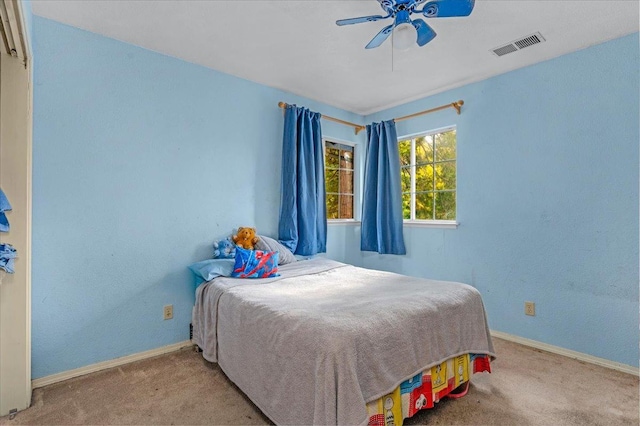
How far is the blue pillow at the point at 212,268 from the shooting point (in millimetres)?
2432

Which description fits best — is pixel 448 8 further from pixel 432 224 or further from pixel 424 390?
pixel 432 224

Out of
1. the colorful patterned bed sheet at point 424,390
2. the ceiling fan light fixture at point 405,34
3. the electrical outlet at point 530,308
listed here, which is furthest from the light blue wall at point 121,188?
the electrical outlet at point 530,308

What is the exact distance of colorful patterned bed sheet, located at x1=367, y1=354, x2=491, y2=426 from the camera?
4.81 ft

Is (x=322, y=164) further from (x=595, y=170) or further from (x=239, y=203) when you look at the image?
(x=595, y=170)

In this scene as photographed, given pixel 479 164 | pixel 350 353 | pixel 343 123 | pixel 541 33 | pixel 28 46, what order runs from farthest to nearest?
pixel 343 123
pixel 479 164
pixel 541 33
pixel 28 46
pixel 350 353

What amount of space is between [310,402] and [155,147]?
7.06ft

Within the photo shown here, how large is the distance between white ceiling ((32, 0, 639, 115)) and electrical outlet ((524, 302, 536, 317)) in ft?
6.72

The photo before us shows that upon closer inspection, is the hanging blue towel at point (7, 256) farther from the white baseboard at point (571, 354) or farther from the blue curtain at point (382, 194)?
the white baseboard at point (571, 354)

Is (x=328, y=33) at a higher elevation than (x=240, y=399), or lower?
higher

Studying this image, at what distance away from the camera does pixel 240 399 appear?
74.5 inches

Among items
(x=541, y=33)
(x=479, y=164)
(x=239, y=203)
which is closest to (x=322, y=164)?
(x=239, y=203)

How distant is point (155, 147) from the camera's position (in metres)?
2.54

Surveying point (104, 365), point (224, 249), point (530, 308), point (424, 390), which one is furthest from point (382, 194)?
point (104, 365)

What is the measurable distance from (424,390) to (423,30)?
1904 mm
